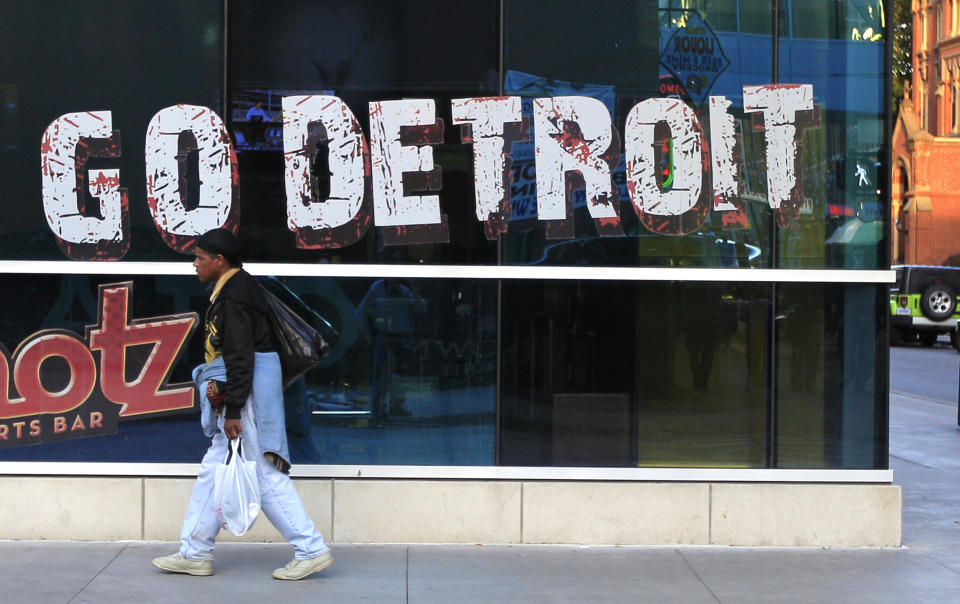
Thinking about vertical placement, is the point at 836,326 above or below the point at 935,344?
above

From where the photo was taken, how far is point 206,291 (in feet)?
23.7

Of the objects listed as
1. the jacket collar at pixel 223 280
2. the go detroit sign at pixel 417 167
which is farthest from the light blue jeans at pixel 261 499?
the go detroit sign at pixel 417 167

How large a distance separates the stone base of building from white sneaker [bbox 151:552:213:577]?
765 mm

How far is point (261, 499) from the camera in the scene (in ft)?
20.4

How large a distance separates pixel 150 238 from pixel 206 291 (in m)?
0.47

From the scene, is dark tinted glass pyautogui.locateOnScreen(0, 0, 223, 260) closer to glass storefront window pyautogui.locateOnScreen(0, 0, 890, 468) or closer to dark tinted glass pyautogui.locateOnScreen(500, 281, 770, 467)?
glass storefront window pyautogui.locateOnScreen(0, 0, 890, 468)

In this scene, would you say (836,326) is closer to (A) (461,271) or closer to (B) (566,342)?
(B) (566,342)

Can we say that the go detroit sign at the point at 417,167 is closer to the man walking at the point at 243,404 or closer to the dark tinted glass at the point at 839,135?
the dark tinted glass at the point at 839,135

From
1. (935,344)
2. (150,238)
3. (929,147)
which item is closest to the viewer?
(150,238)

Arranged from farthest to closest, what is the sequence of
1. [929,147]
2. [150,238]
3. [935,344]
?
[929,147] < [935,344] < [150,238]

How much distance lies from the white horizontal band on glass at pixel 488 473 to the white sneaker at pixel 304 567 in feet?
3.14

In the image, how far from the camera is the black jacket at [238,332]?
6.07 m

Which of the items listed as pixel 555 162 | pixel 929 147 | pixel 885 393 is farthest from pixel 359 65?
pixel 929 147

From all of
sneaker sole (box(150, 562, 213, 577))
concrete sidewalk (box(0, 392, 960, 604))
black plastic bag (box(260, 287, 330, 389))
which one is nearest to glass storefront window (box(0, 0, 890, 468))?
concrete sidewalk (box(0, 392, 960, 604))
